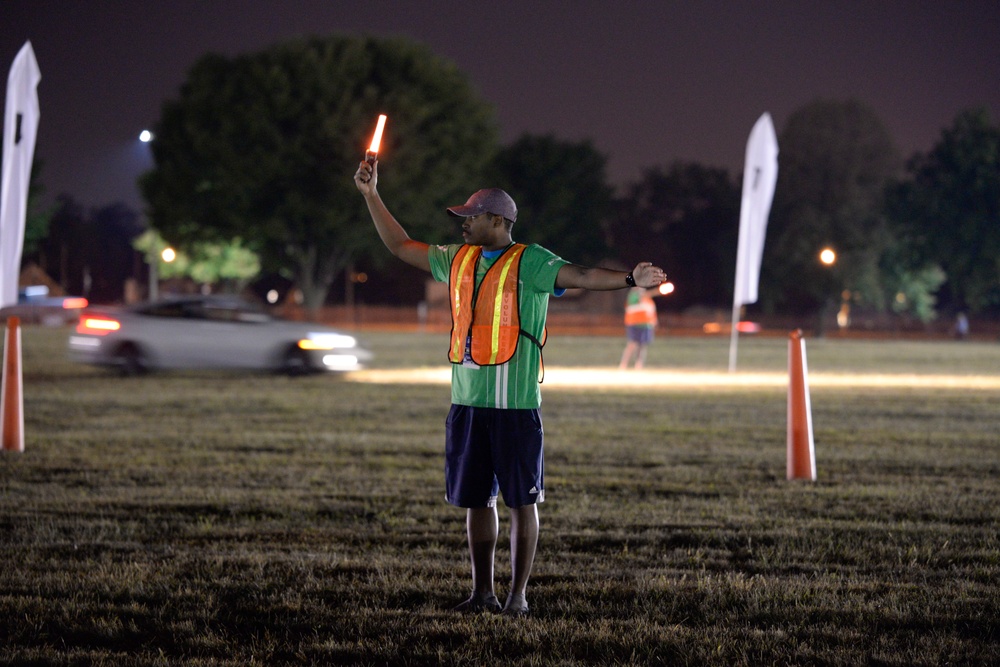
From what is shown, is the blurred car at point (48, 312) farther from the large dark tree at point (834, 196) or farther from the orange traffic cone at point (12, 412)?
the orange traffic cone at point (12, 412)

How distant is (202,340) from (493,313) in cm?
1771

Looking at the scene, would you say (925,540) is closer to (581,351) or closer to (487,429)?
(487,429)

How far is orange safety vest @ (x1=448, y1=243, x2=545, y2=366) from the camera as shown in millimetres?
5480

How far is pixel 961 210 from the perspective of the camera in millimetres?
77125

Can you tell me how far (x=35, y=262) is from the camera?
141875 mm

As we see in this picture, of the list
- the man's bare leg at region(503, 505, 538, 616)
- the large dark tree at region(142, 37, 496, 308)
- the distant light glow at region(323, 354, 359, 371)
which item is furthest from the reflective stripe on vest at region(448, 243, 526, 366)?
the large dark tree at region(142, 37, 496, 308)

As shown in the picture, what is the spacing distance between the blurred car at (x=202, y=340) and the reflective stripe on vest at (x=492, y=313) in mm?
17449

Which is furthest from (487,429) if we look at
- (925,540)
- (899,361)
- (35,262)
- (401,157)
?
(35,262)

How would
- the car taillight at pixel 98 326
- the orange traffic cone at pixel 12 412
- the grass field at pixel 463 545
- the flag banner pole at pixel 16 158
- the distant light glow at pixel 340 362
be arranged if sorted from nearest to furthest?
1. the grass field at pixel 463 545
2. the orange traffic cone at pixel 12 412
3. the flag banner pole at pixel 16 158
4. the car taillight at pixel 98 326
5. the distant light glow at pixel 340 362

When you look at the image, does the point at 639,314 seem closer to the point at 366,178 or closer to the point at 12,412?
the point at 12,412

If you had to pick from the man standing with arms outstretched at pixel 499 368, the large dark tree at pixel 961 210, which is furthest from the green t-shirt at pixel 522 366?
the large dark tree at pixel 961 210

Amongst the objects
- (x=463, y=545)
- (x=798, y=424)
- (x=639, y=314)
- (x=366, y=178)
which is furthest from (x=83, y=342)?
(x=366, y=178)

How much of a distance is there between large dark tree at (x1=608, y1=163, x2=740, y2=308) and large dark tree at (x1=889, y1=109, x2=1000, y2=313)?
53.3 ft

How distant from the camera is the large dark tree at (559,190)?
3506 inches
